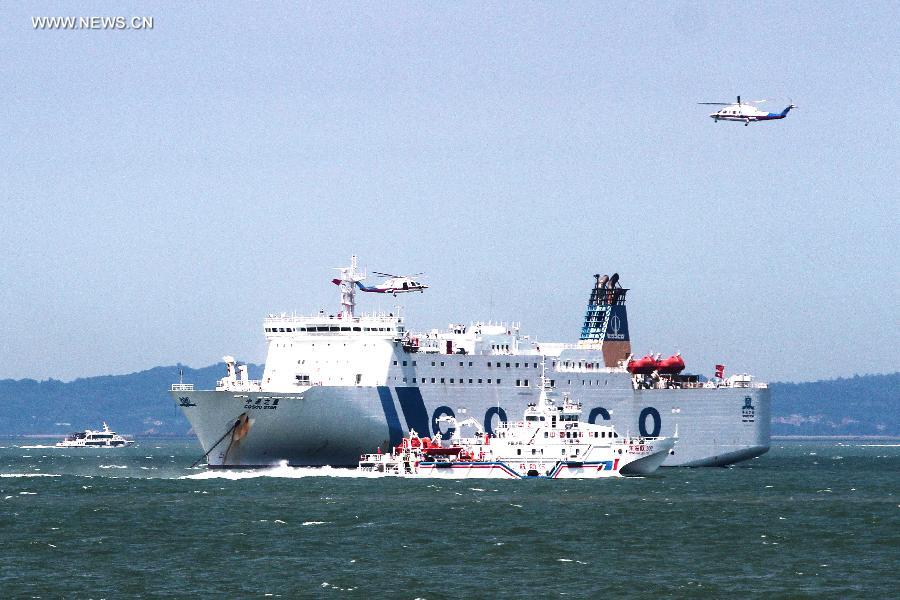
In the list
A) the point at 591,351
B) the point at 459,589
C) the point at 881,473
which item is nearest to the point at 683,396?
the point at 591,351

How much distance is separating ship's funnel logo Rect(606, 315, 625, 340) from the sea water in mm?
23815

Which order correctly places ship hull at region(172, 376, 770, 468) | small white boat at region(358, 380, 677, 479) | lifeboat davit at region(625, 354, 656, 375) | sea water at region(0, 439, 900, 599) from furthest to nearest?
lifeboat davit at region(625, 354, 656, 375)
ship hull at region(172, 376, 770, 468)
small white boat at region(358, 380, 677, 479)
sea water at region(0, 439, 900, 599)

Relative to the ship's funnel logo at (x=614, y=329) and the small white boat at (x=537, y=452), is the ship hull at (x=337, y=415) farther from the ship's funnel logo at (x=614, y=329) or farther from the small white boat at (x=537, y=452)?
the ship's funnel logo at (x=614, y=329)

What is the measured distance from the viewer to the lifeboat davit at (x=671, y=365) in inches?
4099

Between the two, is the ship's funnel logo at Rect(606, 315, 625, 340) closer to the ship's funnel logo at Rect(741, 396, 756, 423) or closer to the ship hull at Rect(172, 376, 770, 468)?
the ship hull at Rect(172, 376, 770, 468)

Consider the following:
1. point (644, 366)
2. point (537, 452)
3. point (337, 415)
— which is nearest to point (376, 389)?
point (337, 415)

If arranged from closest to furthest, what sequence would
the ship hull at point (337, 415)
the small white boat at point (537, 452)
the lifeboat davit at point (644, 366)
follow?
the small white boat at point (537, 452)
the ship hull at point (337, 415)
the lifeboat davit at point (644, 366)

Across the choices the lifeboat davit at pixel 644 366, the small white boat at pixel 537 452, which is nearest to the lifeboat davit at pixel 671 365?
the lifeboat davit at pixel 644 366

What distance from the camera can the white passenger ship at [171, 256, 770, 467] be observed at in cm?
8756

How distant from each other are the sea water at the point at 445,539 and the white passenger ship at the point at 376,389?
15.9 ft

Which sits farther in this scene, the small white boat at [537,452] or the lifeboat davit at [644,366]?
the lifeboat davit at [644,366]

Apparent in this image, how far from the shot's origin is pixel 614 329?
107812 mm

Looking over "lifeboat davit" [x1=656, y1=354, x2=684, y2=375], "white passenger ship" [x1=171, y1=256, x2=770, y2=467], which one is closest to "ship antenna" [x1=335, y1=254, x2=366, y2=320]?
"white passenger ship" [x1=171, y1=256, x2=770, y2=467]

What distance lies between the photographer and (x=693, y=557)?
167 feet
